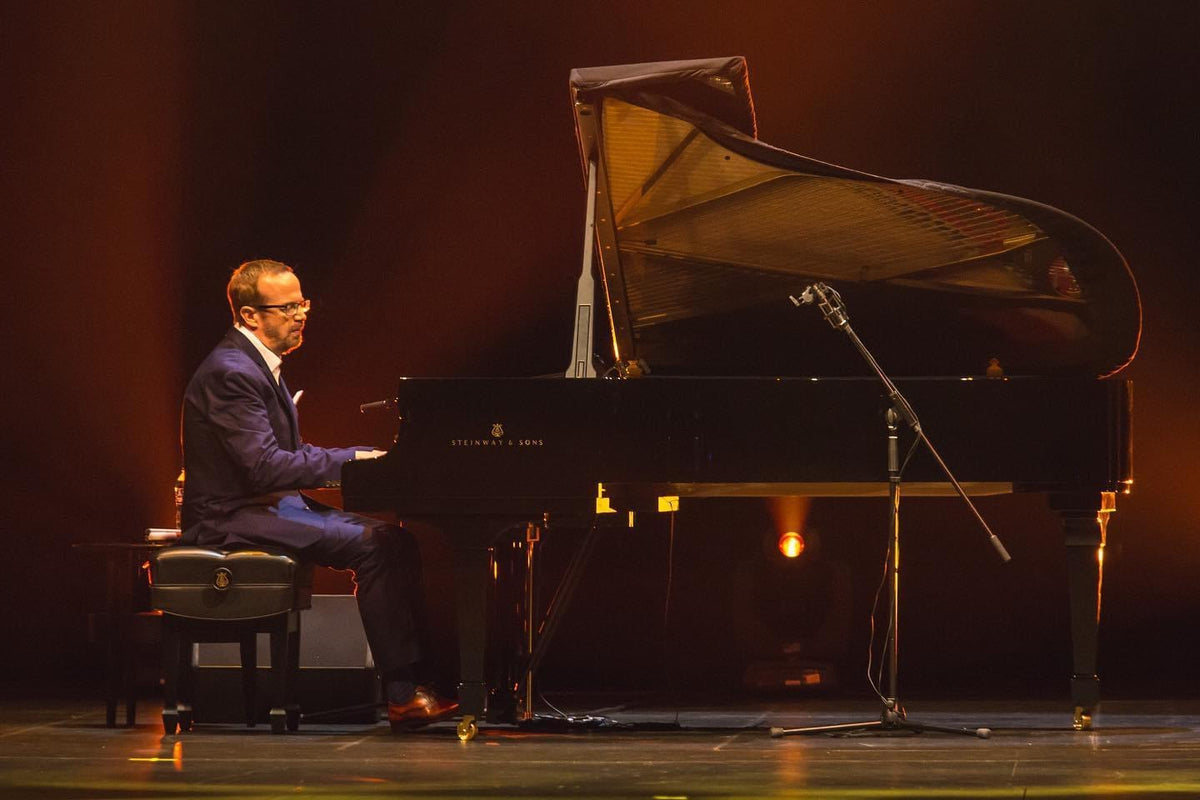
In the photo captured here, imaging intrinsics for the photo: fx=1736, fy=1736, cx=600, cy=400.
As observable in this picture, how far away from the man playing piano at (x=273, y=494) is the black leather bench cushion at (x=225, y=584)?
79 millimetres

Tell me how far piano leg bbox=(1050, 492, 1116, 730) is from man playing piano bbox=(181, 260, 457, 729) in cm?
156

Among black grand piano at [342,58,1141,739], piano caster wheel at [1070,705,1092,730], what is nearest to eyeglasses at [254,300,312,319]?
black grand piano at [342,58,1141,739]

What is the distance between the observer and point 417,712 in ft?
14.3

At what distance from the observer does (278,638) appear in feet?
14.4

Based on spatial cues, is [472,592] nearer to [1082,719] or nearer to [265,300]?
[265,300]

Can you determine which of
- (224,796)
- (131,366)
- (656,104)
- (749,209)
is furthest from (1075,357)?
(131,366)

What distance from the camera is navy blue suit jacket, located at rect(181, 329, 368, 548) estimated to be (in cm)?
443

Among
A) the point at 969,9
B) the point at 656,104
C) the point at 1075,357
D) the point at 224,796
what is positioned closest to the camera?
the point at 224,796

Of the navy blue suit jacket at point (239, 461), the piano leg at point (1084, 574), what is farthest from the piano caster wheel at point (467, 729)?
the piano leg at point (1084, 574)

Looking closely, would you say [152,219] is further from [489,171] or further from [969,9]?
[969,9]

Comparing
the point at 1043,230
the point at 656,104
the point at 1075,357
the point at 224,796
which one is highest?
the point at 656,104

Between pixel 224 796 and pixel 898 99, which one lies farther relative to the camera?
pixel 898 99

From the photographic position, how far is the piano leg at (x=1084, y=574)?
4.20 m

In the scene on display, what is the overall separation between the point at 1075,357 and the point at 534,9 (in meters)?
2.39
